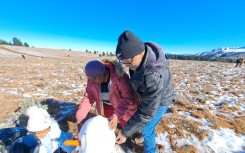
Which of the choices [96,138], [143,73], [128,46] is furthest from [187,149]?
[96,138]

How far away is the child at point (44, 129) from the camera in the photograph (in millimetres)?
2449

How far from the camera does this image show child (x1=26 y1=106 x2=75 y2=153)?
245cm

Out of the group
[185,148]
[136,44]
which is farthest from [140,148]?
[136,44]

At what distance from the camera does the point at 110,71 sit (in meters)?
3.05

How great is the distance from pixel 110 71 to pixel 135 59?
2.38ft

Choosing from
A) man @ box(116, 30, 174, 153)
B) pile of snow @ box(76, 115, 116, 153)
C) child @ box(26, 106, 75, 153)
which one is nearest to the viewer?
pile of snow @ box(76, 115, 116, 153)

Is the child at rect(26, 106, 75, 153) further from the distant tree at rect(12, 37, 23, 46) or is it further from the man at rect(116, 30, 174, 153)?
the distant tree at rect(12, 37, 23, 46)

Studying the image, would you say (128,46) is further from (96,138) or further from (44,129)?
(44,129)

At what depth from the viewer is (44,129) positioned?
102 inches

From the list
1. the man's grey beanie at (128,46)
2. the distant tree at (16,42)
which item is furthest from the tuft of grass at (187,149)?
the distant tree at (16,42)

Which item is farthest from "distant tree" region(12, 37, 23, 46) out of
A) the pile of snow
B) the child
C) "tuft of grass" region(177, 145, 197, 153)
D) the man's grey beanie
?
the pile of snow

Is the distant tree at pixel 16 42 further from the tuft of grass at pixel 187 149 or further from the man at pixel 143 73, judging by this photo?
the man at pixel 143 73

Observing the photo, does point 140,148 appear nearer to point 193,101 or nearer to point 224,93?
point 193,101

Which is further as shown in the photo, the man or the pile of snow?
the man
